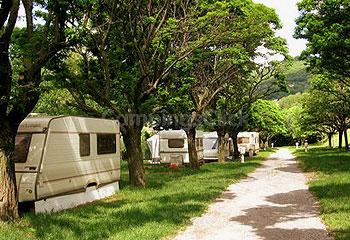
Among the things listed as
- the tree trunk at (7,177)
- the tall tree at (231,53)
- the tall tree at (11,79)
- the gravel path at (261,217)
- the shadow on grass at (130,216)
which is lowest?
the gravel path at (261,217)

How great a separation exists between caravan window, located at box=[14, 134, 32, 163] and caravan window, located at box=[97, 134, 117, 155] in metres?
3.30

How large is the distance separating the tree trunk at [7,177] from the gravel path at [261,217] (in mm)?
4477

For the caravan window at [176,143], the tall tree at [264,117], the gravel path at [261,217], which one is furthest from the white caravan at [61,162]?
the tall tree at [264,117]

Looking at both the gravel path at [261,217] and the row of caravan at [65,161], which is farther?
the row of caravan at [65,161]

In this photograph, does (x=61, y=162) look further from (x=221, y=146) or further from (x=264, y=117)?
(x=264, y=117)

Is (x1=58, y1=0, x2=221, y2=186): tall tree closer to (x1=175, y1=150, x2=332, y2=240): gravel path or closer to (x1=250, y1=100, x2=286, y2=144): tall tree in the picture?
(x1=175, y1=150, x2=332, y2=240): gravel path

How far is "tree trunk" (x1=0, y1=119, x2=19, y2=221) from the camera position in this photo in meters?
10.2

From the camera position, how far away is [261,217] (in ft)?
35.0

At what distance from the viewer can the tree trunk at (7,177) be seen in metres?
10.2

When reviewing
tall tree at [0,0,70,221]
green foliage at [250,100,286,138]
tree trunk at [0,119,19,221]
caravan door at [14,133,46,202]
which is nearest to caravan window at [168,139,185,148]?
green foliage at [250,100,286,138]

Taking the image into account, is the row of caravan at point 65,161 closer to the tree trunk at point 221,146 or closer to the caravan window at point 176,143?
the caravan window at point 176,143

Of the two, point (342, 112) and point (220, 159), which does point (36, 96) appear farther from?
point (342, 112)

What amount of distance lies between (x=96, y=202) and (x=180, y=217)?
426 centimetres

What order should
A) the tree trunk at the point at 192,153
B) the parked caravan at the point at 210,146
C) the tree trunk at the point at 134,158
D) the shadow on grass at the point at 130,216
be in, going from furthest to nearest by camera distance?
the parked caravan at the point at 210,146 < the tree trunk at the point at 192,153 < the tree trunk at the point at 134,158 < the shadow on grass at the point at 130,216
